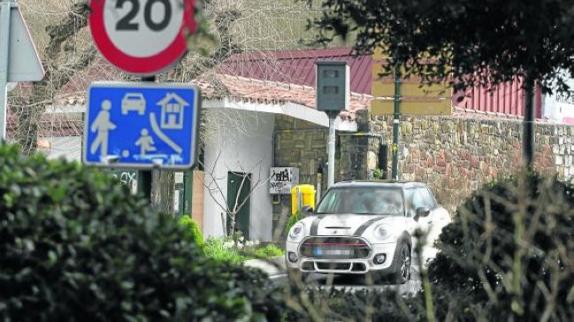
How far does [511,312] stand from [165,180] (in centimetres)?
1139

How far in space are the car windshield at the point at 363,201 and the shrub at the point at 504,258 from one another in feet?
26.0

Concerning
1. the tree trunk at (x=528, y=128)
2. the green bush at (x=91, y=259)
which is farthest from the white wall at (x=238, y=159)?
the green bush at (x=91, y=259)

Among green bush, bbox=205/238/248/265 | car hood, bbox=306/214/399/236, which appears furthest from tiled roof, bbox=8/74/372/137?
car hood, bbox=306/214/399/236

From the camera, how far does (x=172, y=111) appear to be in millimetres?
5316

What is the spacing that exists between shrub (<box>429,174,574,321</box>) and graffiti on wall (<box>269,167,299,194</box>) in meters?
14.6

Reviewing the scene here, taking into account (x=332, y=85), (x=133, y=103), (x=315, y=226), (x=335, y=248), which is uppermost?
(x=332, y=85)

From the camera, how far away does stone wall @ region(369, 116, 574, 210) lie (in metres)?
23.2

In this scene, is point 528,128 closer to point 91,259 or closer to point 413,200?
point 413,200

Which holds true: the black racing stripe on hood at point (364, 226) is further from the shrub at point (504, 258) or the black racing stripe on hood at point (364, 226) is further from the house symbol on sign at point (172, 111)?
the house symbol on sign at point (172, 111)

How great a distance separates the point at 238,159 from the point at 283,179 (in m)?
1.20

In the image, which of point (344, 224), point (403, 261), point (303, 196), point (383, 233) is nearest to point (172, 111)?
point (344, 224)

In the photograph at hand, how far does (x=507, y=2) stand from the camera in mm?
6402

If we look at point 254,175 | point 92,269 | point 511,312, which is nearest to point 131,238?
point 92,269

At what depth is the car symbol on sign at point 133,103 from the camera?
5.36 meters
